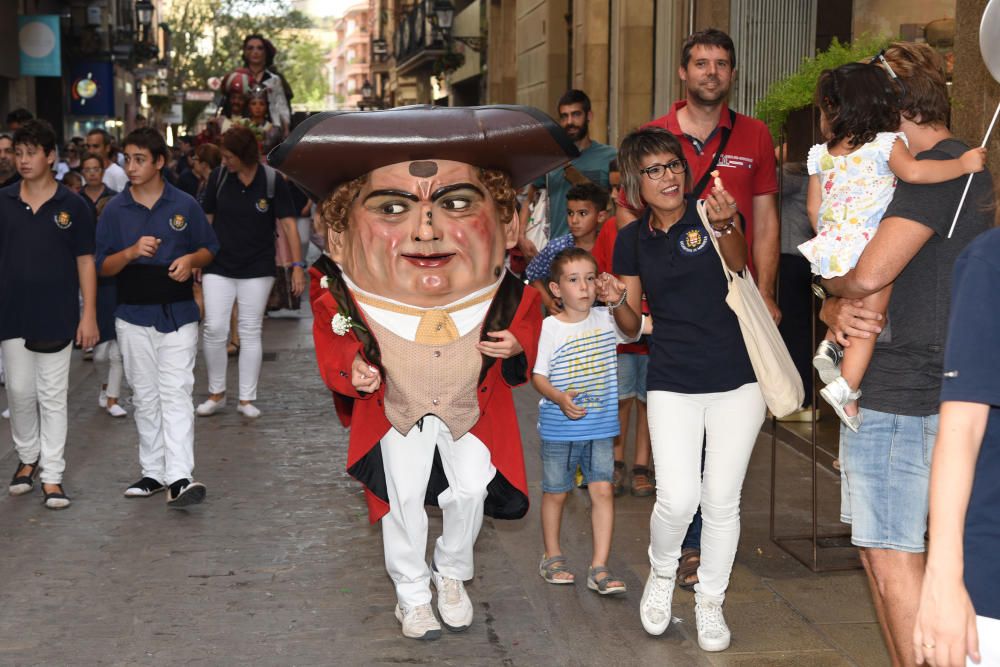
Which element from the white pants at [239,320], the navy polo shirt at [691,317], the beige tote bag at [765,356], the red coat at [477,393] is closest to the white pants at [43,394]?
the white pants at [239,320]

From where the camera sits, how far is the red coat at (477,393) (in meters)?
4.89

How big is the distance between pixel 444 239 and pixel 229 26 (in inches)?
2040

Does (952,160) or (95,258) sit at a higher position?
(952,160)

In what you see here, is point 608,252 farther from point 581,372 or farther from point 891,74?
point 891,74

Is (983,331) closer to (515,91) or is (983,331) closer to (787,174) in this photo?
(787,174)

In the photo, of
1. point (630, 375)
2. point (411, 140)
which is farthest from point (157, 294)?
point (411, 140)

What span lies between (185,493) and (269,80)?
678cm

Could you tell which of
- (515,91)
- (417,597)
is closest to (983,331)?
(417,597)

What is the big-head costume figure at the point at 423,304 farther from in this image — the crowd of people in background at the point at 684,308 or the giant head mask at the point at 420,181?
the crowd of people in background at the point at 684,308

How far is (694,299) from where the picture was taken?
4910 mm

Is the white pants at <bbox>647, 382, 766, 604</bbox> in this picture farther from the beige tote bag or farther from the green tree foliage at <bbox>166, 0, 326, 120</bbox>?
the green tree foliage at <bbox>166, 0, 326, 120</bbox>

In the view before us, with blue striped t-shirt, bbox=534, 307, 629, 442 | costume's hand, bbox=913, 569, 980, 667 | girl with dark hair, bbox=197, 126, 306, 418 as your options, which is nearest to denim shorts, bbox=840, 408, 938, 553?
costume's hand, bbox=913, 569, 980, 667

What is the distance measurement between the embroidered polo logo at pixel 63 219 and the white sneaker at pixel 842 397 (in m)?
4.51

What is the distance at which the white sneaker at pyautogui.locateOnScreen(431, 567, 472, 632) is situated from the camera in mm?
5125
